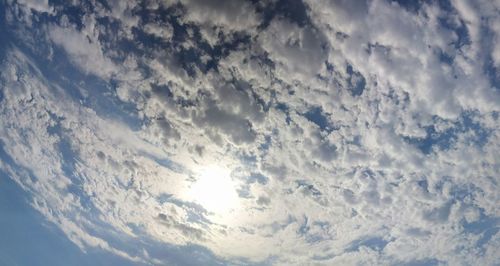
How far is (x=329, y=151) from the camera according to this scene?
40.5 feet

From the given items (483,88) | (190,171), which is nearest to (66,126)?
(190,171)

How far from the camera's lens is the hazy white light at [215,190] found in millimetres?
14690

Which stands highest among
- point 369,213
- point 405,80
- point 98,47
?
point 98,47

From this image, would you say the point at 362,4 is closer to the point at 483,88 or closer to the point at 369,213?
the point at 483,88

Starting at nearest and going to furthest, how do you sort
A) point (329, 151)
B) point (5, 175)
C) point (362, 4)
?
1. point (362, 4)
2. point (329, 151)
3. point (5, 175)

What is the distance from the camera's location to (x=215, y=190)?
15758mm

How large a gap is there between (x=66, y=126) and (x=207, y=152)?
6972 mm

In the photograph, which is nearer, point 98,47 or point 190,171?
point 98,47

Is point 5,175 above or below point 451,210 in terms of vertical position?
above

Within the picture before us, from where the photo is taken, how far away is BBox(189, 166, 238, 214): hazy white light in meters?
14.7

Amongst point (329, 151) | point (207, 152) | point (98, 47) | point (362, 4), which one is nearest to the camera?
point (362, 4)

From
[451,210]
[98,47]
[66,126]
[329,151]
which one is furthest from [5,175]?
[451,210]

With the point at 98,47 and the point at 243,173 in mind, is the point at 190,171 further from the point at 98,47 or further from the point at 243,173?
the point at 98,47

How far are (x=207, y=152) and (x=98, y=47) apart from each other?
5.48 meters
